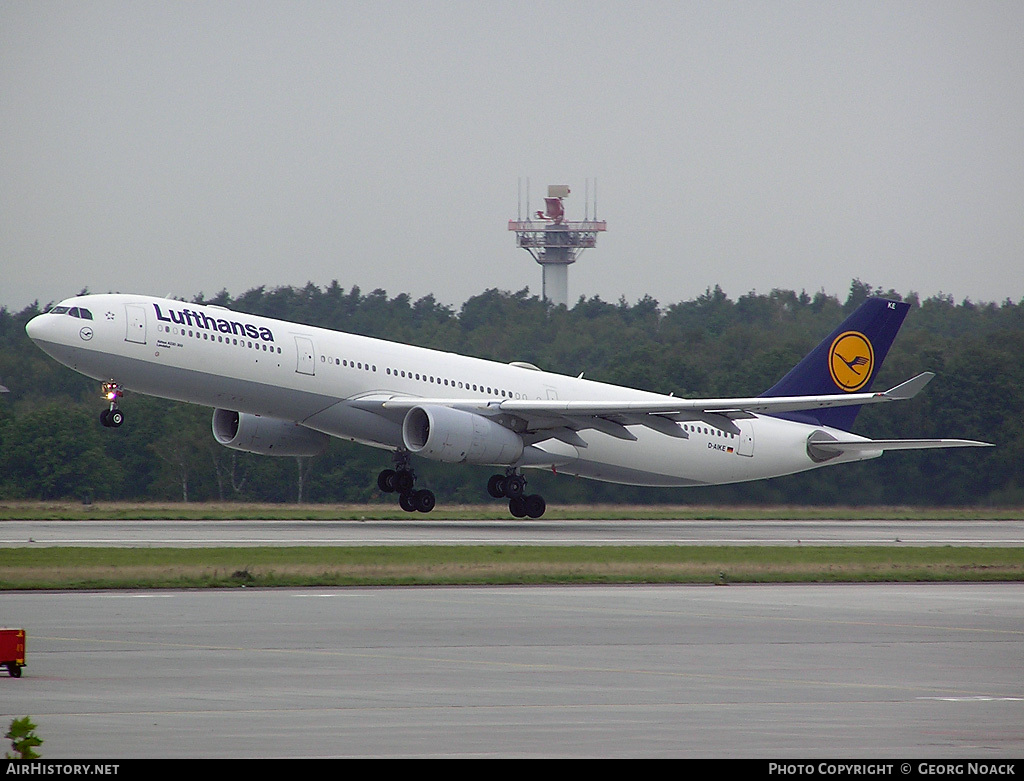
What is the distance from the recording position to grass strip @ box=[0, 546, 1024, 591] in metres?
21.6

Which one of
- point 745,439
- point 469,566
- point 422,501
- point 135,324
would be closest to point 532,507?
point 422,501

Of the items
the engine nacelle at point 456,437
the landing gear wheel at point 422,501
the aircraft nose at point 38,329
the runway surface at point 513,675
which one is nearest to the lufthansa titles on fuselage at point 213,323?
the aircraft nose at point 38,329

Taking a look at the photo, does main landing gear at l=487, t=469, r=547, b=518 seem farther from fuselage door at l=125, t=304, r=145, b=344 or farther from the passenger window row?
fuselage door at l=125, t=304, r=145, b=344

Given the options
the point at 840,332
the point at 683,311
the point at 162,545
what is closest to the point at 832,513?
the point at 840,332

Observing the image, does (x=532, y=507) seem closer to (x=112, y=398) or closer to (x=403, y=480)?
(x=403, y=480)

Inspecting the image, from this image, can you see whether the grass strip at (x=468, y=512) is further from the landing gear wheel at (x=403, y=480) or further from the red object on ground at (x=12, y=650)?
the red object on ground at (x=12, y=650)

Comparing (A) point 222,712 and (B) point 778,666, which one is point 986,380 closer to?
(B) point 778,666

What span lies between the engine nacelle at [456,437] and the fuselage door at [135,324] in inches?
280

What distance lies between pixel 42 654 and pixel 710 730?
7069 mm

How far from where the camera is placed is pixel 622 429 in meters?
38.3

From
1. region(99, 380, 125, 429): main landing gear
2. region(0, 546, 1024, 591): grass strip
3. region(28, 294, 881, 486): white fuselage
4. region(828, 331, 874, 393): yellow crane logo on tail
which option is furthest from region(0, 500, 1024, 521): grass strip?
region(0, 546, 1024, 591): grass strip

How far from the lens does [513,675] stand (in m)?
12.9

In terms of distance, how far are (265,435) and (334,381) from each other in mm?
4098

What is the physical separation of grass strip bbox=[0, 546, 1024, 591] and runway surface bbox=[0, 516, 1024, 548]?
2.79 meters
